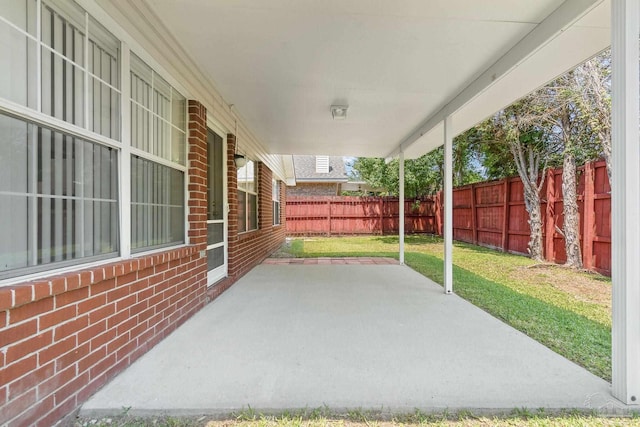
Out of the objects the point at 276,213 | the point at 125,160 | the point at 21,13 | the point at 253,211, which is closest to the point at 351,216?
the point at 276,213

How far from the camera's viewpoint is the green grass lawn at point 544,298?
2.92 metres

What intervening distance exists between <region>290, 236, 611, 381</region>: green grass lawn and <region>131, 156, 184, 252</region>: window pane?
12.4 ft

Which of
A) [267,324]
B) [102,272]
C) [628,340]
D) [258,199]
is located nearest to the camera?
[628,340]

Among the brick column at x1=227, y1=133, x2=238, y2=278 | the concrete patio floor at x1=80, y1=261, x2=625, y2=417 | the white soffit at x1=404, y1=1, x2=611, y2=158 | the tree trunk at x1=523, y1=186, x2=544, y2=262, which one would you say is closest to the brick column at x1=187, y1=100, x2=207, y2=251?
the concrete patio floor at x1=80, y1=261, x2=625, y2=417

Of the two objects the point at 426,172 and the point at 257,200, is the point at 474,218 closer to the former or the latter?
the point at 426,172

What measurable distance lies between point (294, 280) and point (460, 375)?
141 inches

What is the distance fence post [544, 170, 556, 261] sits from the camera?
7.43 metres

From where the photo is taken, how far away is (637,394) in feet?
6.48

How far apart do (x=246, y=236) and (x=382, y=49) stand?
4156 millimetres

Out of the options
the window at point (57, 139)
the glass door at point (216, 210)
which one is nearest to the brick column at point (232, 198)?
the glass door at point (216, 210)

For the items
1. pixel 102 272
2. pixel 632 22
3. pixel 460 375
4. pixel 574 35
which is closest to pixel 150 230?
pixel 102 272

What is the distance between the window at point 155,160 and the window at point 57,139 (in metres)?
0.30

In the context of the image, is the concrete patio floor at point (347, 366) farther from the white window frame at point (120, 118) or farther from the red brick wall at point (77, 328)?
the white window frame at point (120, 118)

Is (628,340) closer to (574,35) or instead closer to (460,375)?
(460,375)
